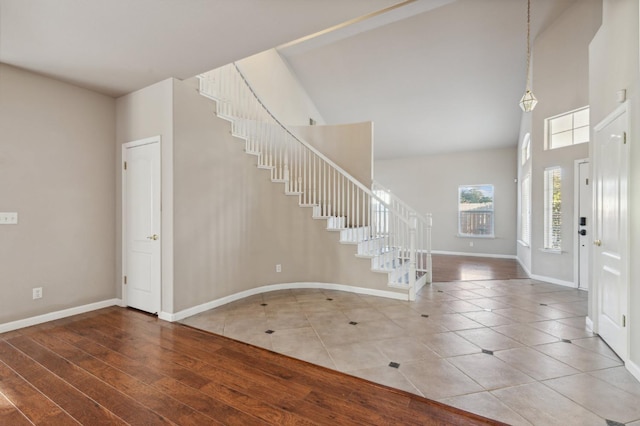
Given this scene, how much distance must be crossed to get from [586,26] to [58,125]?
25.2ft

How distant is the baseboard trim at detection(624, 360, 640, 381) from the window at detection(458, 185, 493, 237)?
6.74 meters

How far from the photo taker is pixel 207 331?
127 inches

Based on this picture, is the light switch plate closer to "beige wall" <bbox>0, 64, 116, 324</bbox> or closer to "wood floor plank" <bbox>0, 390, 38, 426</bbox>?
"beige wall" <bbox>0, 64, 116, 324</bbox>

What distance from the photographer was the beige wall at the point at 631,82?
232 centimetres

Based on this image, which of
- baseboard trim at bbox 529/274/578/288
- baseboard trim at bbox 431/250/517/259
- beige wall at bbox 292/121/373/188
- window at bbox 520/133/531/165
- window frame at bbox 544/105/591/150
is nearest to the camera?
window frame at bbox 544/105/591/150

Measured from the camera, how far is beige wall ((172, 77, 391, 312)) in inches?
144

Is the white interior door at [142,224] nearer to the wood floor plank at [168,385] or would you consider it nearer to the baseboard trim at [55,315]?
the baseboard trim at [55,315]

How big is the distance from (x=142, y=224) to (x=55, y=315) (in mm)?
1394

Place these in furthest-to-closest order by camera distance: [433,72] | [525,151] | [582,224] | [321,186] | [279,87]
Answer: [525,151] < [279,87] < [433,72] < [321,186] < [582,224]

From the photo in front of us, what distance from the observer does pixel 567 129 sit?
5.37 meters

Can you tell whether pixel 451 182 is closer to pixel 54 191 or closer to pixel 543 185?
pixel 543 185

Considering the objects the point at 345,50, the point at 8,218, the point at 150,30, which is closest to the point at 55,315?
the point at 8,218

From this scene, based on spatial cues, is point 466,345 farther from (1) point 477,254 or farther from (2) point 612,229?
(1) point 477,254

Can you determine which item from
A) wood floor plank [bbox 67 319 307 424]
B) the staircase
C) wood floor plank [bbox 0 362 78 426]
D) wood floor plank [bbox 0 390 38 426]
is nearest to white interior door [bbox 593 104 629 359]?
the staircase
